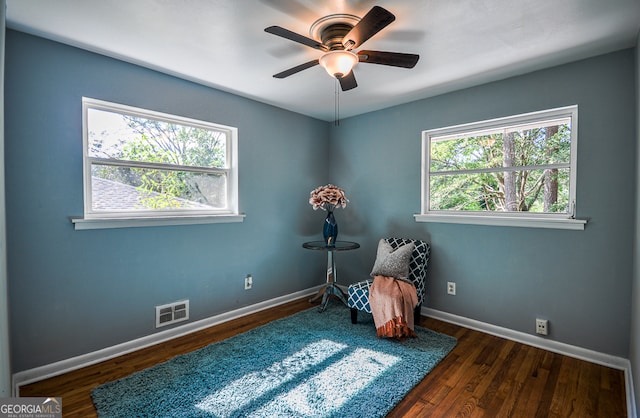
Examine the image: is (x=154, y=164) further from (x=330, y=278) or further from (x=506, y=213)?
(x=506, y=213)

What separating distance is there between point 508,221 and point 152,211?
10.3ft

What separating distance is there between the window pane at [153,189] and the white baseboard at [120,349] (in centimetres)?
109

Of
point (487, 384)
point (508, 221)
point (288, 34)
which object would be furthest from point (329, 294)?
point (288, 34)

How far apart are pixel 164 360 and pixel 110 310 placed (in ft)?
1.91

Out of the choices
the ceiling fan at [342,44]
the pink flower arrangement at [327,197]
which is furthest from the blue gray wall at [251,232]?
the ceiling fan at [342,44]

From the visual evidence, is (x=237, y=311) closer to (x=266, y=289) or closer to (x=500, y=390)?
(x=266, y=289)

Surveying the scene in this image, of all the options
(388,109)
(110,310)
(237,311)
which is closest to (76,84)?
(110,310)

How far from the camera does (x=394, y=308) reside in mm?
2713

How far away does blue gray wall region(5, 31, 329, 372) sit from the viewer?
6.84 feet

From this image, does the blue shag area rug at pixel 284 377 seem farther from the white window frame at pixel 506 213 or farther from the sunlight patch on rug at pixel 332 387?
the white window frame at pixel 506 213

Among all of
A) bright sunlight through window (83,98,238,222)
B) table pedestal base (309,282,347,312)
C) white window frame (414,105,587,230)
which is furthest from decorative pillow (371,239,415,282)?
bright sunlight through window (83,98,238,222)

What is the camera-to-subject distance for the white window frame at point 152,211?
235 centimetres

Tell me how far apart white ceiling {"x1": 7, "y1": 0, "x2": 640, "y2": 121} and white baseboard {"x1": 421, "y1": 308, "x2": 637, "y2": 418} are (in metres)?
2.25

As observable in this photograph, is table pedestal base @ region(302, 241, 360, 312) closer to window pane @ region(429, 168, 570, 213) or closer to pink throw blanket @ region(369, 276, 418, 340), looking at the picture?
pink throw blanket @ region(369, 276, 418, 340)
